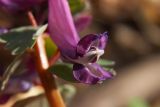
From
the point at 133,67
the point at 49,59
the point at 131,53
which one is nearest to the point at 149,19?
the point at 131,53

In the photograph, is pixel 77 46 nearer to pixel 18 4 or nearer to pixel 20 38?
pixel 20 38

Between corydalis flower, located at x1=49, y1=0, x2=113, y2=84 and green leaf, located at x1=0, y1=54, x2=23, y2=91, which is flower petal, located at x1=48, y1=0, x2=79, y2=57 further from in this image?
green leaf, located at x1=0, y1=54, x2=23, y2=91

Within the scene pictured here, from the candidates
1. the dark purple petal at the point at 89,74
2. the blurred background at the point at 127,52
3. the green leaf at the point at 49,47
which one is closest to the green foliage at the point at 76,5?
the green leaf at the point at 49,47

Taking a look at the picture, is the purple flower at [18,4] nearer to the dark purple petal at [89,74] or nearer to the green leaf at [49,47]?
the green leaf at [49,47]

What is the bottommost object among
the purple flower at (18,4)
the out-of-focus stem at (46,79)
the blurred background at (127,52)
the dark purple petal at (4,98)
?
the blurred background at (127,52)

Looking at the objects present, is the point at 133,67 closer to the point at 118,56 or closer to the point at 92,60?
the point at 118,56

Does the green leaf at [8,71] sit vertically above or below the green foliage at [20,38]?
below
